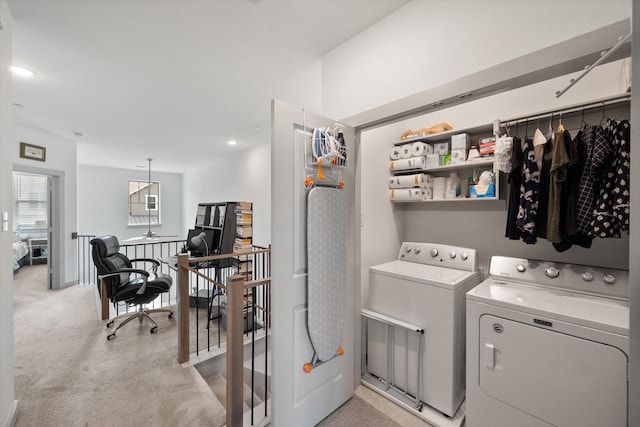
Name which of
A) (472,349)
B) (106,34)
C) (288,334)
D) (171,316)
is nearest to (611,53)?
(472,349)

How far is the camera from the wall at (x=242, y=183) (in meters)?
4.77

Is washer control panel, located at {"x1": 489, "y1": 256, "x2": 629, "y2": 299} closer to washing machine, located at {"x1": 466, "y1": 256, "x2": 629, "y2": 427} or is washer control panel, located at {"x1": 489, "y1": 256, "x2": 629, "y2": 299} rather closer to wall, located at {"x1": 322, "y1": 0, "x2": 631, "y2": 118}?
washing machine, located at {"x1": 466, "y1": 256, "x2": 629, "y2": 427}

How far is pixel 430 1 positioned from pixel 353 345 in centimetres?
228

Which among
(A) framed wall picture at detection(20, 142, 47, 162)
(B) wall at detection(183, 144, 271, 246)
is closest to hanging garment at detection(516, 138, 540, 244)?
(B) wall at detection(183, 144, 271, 246)

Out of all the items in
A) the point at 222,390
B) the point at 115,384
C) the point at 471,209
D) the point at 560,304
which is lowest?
the point at 222,390

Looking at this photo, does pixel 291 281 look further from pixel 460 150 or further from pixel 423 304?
pixel 460 150

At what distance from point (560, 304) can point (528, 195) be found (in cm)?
65

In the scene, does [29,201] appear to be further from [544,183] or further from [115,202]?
[544,183]

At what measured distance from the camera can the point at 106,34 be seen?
189 centimetres

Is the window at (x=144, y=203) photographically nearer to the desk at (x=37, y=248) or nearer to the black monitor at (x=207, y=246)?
the desk at (x=37, y=248)

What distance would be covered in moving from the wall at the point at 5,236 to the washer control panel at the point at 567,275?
10.1ft

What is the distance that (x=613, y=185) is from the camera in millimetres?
1402

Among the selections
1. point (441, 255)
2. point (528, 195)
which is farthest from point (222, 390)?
point (528, 195)

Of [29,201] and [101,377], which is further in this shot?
[29,201]
